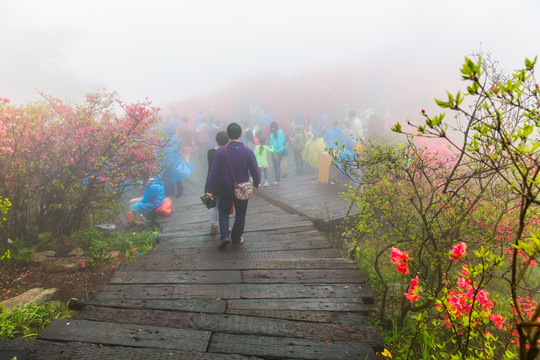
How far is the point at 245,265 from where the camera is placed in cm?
422

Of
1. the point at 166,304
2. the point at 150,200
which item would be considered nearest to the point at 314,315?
the point at 166,304

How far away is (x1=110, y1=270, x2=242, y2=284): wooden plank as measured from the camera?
382 cm

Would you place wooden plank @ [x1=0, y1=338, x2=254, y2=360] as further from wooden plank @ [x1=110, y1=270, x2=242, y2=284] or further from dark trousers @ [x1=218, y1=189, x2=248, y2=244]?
dark trousers @ [x1=218, y1=189, x2=248, y2=244]

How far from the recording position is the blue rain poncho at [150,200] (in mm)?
6477

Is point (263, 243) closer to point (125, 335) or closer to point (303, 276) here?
point (303, 276)

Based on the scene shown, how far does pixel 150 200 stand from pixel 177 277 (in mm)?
3073

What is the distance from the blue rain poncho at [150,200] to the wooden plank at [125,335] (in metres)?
3.77

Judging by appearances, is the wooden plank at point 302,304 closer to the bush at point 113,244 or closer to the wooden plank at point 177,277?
the wooden plank at point 177,277

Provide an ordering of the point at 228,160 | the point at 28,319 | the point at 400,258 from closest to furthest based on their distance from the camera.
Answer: the point at 400,258
the point at 28,319
the point at 228,160

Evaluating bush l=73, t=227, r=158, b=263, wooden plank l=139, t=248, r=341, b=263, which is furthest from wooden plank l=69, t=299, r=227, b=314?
bush l=73, t=227, r=158, b=263

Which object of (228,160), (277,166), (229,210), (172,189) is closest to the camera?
(228,160)

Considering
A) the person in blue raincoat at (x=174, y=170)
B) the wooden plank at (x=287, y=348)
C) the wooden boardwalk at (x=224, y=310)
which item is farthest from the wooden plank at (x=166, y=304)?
the person in blue raincoat at (x=174, y=170)

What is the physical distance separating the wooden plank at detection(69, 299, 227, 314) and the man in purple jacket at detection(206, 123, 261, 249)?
1.51m

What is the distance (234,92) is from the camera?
2753 cm
